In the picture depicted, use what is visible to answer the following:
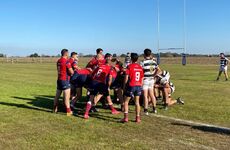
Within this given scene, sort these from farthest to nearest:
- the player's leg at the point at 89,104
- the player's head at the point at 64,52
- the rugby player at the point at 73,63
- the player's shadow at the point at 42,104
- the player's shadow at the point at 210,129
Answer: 1. the player's shadow at the point at 42,104
2. the rugby player at the point at 73,63
3. the player's head at the point at 64,52
4. the player's leg at the point at 89,104
5. the player's shadow at the point at 210,129

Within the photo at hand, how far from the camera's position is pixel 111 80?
30.6ft

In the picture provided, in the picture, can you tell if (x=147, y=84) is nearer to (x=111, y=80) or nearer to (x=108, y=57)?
(x=111, y=80)

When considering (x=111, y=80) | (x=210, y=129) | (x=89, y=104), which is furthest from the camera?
(x=111, y=80)

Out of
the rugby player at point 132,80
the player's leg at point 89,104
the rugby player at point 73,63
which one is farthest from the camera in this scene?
the rugby player at point 73,63

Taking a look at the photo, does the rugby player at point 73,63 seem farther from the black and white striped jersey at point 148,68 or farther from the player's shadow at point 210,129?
the player's shadow at point 210,129

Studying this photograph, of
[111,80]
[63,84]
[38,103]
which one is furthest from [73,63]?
[38,103]

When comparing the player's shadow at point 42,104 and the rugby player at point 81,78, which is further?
the player's shadow at point 42,104

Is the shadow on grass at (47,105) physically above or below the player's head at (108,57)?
below

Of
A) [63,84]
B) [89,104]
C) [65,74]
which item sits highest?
[65,74]

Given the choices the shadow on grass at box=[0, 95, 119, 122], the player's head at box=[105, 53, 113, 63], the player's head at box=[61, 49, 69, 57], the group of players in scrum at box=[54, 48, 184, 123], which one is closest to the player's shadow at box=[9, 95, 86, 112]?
the shadow on grass at box=[0, 95, 119, 122]

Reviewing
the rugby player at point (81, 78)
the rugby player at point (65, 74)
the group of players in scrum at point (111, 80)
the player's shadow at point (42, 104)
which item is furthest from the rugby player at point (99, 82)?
the player's shadow at point (42, 104)

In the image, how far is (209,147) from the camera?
646 cm

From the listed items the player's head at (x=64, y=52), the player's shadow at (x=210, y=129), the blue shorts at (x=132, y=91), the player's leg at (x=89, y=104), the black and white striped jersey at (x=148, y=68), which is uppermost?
the player's head at (x=64, y=52)

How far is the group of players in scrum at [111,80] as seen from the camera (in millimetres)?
8641
